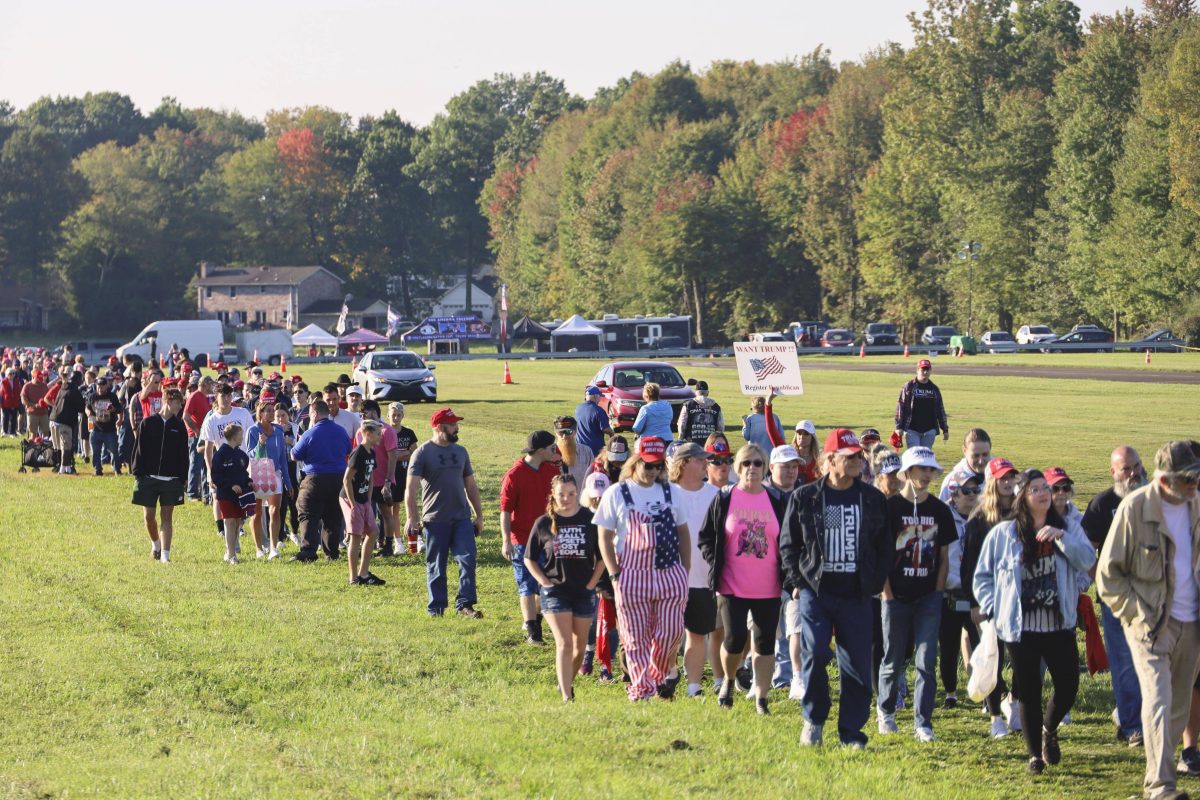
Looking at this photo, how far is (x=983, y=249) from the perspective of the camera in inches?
3482

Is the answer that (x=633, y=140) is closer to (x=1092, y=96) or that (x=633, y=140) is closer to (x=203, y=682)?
(x=1092, y=96)

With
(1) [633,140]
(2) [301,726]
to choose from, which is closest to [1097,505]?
(2) [301,726]

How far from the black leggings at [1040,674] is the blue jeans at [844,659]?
0.89 meters

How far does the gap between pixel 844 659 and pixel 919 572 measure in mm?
774

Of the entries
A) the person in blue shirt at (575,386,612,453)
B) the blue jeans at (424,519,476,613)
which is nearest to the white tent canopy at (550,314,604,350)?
the person in blue shirt at (575,386,612,453)

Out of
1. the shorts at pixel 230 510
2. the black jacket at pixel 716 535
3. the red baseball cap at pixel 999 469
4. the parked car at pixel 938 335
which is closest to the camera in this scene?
the red baseball cap at pixel 999 469

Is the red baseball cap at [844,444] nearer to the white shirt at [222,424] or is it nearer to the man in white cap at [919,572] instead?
the man in white cap at [919,572]

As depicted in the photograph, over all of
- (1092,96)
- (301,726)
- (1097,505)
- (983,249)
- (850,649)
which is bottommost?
(301,726)

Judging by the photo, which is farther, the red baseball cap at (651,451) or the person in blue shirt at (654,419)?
the person in blue shirt at (654,419)

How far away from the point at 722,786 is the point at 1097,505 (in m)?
3.42

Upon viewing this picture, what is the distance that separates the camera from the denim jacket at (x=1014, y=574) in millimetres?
9023

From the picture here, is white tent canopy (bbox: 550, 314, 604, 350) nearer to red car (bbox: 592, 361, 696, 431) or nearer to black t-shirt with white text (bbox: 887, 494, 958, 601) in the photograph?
red car (bbox: 592, 361, 696, 431)

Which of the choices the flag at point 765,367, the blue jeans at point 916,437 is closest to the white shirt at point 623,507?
the flag at point 765,367

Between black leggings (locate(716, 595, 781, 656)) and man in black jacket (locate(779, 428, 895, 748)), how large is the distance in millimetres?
596
